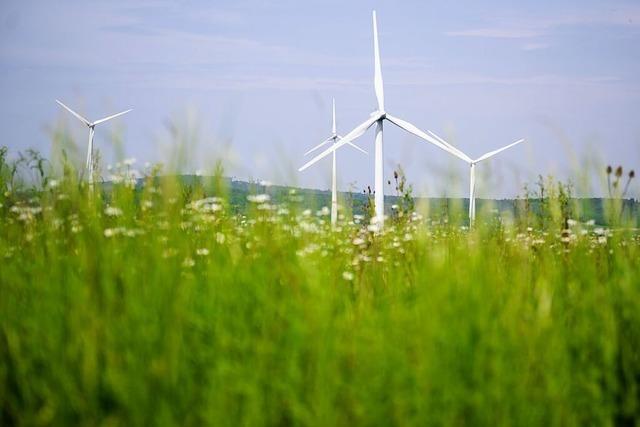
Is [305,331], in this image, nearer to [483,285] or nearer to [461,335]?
[461,335]

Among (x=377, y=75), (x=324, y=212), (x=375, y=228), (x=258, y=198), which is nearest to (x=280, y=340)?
(x=258, y=198)

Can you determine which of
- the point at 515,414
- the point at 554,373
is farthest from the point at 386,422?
the point at 554,373

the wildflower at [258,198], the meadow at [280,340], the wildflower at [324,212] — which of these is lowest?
the meadow at [280,340]

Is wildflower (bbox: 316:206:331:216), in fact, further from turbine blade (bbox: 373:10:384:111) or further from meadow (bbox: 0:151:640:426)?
turbine blade (bbox: 373:10:384:111)

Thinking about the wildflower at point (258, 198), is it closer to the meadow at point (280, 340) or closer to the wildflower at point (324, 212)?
the meadow at point (280, 340)

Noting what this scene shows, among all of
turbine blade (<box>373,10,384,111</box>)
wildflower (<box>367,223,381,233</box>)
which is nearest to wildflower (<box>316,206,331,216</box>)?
wildflower (<box>367,223,381,233</box>)

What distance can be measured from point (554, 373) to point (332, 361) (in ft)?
5.07

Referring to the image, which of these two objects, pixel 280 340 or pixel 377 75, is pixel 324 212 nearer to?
pixel 280 340

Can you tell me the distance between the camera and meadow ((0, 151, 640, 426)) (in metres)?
4.57

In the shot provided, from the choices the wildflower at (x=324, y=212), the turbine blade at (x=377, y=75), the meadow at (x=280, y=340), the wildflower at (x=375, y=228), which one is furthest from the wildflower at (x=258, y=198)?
the turbine blade at (x=377, y=75)

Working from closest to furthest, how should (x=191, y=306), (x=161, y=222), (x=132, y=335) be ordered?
(x=132, y=335) < (x=191, y=306) < (x=161, y=222)

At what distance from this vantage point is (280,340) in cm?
505

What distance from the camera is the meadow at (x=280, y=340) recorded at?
4566mm

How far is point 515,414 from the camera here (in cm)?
465
